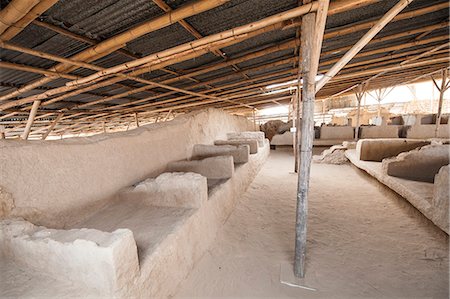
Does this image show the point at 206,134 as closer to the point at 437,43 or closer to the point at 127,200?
the point at 127,200

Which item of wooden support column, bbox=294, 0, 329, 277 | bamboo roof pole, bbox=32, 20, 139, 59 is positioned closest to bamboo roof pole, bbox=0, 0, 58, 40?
bamboo roof pole, bbox=32, 20, 139, 59

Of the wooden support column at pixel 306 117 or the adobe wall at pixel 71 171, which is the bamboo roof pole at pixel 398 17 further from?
the adobe wall at pixel 71 171

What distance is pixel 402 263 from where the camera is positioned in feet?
7.23

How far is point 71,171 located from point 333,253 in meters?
3.30

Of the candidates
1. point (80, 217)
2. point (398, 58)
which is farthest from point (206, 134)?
point (398, 58)

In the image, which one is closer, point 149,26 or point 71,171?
point 149,26

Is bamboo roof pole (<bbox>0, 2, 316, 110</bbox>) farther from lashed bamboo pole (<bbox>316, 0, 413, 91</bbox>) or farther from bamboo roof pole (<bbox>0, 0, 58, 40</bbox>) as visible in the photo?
bamboo roof pole (<bbox>0, 0, 58, 40</bbox>)

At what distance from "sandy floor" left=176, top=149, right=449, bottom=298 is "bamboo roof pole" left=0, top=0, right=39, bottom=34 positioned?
273cm

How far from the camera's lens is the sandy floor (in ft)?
6.31

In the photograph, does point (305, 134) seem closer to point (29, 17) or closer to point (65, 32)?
point (29, 17)

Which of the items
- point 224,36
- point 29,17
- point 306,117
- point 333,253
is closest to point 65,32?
point 29,17

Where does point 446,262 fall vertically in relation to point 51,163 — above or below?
below

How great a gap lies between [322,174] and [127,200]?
5514 mm

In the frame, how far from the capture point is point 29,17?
170cm
